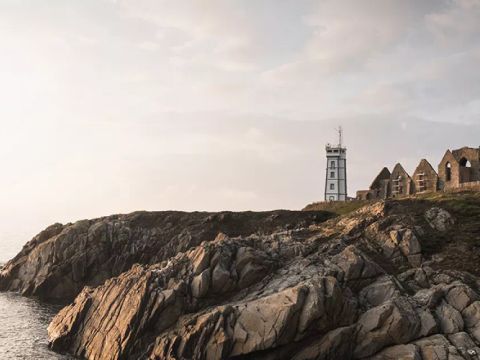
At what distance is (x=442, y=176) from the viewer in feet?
316

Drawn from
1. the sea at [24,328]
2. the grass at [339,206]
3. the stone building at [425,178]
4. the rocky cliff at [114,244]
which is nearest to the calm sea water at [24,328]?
the sea at [24,328]

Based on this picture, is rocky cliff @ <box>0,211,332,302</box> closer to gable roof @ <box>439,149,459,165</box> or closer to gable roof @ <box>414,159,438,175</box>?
gable roof @ <box>414,159,438,175</box>

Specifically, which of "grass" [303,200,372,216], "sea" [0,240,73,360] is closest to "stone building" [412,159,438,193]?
"grass" [303,200,372,216]

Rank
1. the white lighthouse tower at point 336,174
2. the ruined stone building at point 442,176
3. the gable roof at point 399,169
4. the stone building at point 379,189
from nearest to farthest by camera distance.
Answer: the ruined stone building at point 442,176, the gable roof at point 399,169, the stone building at point 379,189, the white lighthouse tower at point 336,174

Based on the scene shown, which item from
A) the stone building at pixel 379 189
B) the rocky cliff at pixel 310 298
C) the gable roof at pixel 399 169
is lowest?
the rocky cliff at pixel 310 298

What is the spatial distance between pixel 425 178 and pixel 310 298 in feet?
209

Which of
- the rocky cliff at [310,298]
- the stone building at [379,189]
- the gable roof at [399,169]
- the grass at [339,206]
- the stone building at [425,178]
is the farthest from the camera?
the stone building at [379,189]

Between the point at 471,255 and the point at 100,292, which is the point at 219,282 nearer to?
the point at 100,292

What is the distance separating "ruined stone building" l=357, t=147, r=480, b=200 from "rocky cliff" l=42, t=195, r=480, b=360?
23.6 m

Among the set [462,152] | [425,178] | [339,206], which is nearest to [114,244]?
[339,206]

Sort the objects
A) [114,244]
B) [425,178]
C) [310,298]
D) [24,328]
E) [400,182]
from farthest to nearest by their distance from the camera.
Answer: [400,182], [114,244], [425,178], [24,328], [310,298]

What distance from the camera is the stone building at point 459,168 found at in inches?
3593

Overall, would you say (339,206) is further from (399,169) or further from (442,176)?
(442,176)

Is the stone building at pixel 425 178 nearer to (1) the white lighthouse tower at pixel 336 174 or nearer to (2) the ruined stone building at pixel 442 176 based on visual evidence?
(2) the ruined stone building at pixel 442 176
